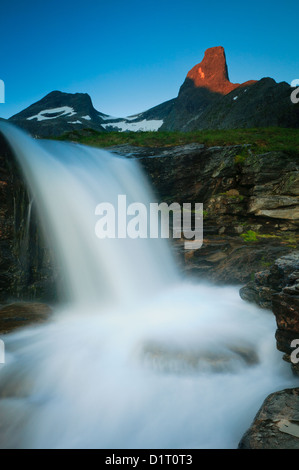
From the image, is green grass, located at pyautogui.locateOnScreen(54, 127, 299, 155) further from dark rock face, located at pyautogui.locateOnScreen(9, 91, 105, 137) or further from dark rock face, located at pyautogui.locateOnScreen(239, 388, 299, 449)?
dark rock face, located at pyautogui.locateOnScreen(9, 91, 105, 137)

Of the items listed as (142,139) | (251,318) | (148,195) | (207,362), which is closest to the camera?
(207,362)

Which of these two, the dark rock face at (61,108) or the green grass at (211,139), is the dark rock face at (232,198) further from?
the dark rock face at (61,108)

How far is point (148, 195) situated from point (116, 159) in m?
1.90

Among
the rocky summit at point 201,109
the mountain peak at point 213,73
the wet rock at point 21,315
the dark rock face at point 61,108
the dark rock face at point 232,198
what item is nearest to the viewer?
the wet rock at point 21,315

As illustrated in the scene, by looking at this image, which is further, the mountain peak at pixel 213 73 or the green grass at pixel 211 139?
the mountain peak at pixel 213 73

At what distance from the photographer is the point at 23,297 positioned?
6.28 meters

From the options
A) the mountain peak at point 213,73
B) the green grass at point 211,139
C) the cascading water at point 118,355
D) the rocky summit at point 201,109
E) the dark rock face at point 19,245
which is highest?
the mountain peak at point 213,73

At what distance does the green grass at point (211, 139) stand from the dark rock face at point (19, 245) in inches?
265

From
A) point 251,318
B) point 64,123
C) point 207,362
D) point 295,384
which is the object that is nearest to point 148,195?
point 251,318

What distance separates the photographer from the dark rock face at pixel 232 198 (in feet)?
26.9

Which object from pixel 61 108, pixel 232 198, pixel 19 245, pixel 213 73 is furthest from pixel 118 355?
pixel 61 108

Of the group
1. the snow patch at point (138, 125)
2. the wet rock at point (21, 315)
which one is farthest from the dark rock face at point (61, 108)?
the wet rock at point (21, 315)

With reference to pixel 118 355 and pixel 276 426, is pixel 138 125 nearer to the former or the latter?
pixel 118 355
